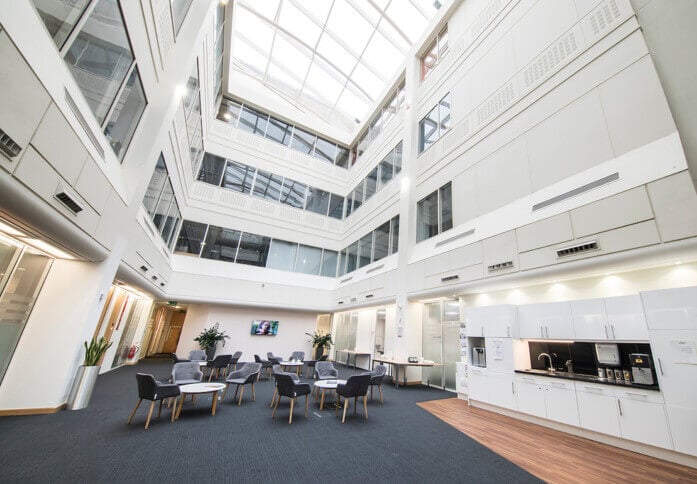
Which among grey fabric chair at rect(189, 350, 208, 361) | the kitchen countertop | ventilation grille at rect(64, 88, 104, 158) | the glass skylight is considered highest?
the glass skylight

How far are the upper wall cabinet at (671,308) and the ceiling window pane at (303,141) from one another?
14.8 m

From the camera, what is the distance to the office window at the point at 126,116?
4.73m

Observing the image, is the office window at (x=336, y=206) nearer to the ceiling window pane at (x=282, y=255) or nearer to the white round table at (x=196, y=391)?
the ceiling window pane at (x=282, y=255)

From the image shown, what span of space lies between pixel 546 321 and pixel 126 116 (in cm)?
886

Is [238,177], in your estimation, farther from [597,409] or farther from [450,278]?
[597,409]

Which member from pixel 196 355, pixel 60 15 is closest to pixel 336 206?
pixel 196 355

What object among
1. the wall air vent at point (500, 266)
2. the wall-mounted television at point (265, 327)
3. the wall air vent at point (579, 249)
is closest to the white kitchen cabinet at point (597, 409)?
the wall air vent at point (579, 249)

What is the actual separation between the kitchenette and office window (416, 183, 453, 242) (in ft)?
10.0

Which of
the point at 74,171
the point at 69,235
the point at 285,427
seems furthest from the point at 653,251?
the point at 69,235

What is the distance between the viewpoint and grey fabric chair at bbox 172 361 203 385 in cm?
619

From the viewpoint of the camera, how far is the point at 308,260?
14438mm

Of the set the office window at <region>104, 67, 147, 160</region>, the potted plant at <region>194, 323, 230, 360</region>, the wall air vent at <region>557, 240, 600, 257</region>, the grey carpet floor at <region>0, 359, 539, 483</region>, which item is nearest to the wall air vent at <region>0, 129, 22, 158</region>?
the office window at <region>104, 67, 147, 160</region>

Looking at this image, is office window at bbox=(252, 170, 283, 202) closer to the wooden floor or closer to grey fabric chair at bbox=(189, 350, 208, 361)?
grey fabric chair at bbox=(189, 350, 208, 361)

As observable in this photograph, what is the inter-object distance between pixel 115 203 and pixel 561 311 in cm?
857
